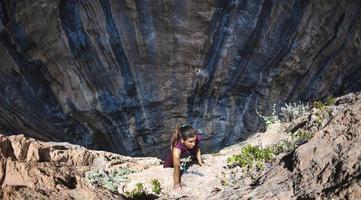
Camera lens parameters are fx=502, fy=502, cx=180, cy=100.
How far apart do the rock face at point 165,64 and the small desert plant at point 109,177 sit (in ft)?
21.1

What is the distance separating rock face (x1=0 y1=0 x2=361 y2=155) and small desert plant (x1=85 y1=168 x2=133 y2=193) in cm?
643

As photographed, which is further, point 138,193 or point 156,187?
point 156,187

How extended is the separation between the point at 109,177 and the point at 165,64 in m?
9.73

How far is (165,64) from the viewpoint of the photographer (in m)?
17.6

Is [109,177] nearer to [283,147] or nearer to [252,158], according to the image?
[252,158]

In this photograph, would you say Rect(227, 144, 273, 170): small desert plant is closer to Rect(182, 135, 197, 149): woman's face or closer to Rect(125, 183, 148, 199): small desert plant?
Rect(182, 135, 197, 149): woman's face

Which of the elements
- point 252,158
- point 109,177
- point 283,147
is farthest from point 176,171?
point 283,147

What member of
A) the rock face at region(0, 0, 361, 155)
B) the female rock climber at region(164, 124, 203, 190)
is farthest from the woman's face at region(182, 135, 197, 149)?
the rock face at region(0, 0, 361, 155)

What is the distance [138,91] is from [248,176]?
1096 centimetres

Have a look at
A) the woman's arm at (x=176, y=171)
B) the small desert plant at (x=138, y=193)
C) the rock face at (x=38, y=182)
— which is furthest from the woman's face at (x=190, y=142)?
the rock face at (x=38, y=182)

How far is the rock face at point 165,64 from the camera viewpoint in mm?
15453

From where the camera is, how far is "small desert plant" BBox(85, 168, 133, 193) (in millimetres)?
7715

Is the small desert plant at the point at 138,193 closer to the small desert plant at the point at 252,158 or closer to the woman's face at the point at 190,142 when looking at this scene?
the woman's face at the point at 190,142

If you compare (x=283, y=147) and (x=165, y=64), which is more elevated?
(x=165, y=64)
